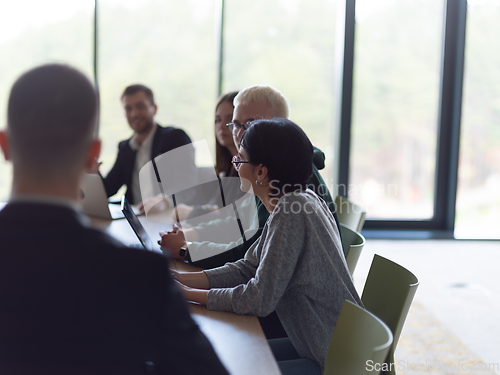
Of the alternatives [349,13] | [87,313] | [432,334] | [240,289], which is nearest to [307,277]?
[240,289]

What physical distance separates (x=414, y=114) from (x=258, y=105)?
3353 millimetres

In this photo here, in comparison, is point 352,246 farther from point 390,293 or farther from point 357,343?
point 357,343

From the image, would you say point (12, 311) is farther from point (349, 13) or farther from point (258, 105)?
point (349, 13)

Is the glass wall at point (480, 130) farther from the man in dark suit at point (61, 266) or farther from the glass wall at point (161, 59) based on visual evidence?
the man in dark suit at point (61, 266)

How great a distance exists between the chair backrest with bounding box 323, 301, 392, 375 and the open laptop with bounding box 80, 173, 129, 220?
1.57 meters

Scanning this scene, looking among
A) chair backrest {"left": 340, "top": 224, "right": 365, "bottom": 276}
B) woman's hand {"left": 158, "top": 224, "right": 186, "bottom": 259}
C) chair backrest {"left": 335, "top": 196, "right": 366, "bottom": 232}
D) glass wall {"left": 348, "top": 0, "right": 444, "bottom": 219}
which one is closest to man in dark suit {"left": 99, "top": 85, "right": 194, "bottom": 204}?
chair backrest {"left": 335, "top": 196, "right": 366, "bottom": 232}

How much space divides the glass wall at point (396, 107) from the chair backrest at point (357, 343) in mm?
3940

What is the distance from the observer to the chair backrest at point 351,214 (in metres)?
2.39

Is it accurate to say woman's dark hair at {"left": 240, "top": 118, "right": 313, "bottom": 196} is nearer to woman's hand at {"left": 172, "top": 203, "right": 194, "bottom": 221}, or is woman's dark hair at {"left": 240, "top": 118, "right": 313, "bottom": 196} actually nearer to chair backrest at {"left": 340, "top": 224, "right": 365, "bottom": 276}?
chair backrest at {"left": 340, "top": 224, "right": 365, "bottom": 276}

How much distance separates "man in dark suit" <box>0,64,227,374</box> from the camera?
2.06 feet

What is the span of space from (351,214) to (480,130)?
3.13 m

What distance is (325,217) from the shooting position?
1399 millimetres

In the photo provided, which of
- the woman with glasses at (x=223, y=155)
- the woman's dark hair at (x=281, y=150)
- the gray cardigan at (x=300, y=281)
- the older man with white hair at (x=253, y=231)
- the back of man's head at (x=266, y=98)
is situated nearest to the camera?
the gray cardigan at (x=300, y=281)

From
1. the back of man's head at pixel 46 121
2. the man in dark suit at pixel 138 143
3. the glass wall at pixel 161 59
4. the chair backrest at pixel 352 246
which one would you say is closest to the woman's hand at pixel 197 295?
the chair backrest at pixel 352 246
